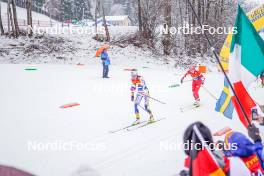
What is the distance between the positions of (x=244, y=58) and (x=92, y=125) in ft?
17.3

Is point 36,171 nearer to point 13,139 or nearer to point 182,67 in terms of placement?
point 13,139

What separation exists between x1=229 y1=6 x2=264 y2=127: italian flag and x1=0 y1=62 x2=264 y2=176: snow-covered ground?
2147 mm

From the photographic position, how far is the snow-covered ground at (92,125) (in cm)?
620

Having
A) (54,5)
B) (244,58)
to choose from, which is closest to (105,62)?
(244,58)

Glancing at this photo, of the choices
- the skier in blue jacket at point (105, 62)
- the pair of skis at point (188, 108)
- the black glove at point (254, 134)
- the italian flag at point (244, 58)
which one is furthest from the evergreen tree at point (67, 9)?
the black glove at point (254, 134)

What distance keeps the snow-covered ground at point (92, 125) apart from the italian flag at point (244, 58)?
215 cm

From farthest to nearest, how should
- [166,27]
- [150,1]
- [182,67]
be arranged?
[150,1] < [166,27] < [182,67]

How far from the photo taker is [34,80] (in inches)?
607

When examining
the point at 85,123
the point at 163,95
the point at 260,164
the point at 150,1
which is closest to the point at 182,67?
the point at 150,1

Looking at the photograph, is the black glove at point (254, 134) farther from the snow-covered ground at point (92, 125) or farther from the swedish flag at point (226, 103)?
the snow-covered ground at point (92, 125)

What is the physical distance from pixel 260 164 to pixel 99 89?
10.7 meters

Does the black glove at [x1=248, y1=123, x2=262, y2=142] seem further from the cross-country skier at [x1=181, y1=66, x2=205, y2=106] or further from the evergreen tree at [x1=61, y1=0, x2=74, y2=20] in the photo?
the evergreen tree at [x1=61, y1=0, x2=74, y2=20]

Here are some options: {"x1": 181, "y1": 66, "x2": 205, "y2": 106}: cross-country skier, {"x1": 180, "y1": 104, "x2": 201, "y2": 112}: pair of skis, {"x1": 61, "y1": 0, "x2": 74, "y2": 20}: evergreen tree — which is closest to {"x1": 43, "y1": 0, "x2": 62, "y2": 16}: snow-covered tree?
{"x1": 61, "y1": 0, "x2": 74, "y2": 20}: evergreen tree

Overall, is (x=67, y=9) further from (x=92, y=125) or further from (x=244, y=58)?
(x=244, y=58)
